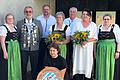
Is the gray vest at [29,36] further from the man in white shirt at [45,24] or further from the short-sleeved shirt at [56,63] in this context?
the short-sleeved shirt at [56,63]

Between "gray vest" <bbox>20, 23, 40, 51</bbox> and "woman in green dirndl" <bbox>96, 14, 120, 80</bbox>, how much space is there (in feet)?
3.52

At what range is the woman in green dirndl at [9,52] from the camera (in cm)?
618

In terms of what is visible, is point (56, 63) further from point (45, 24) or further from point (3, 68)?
point (45, 24)

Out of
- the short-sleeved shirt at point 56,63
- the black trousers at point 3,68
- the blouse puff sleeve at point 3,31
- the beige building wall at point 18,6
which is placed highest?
the beige building wall at point 18,6

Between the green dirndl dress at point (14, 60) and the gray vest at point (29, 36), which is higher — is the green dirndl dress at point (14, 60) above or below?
below

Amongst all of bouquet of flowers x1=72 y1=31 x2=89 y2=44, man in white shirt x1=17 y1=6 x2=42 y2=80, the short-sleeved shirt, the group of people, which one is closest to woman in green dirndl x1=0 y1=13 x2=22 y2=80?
the group of people

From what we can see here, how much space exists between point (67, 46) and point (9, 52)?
3.31 feet

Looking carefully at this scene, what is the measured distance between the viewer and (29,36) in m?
6.33

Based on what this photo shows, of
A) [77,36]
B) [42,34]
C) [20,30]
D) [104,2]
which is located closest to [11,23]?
[20,30]

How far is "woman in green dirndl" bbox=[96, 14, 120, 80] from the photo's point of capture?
6.24m

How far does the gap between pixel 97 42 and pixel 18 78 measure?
59.7 inches

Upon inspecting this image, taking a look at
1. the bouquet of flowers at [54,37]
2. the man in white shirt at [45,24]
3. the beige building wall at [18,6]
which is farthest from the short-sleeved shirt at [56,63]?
the beige building wall at [18,6]

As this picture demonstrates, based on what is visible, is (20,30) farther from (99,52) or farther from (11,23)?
(99,52)

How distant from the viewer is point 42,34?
21.7 ft
